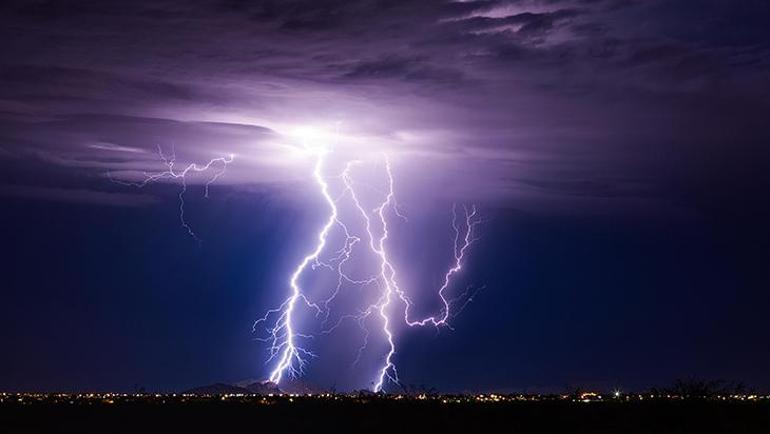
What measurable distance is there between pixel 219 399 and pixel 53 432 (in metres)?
6.86

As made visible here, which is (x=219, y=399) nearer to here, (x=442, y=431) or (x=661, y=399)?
(x=442, y=431)

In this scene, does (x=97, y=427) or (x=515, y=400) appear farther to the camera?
(x=515, y=400)

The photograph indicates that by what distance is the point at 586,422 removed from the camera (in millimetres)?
37406

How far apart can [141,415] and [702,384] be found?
16.6 m

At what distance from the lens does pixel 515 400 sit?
42344 millimetres

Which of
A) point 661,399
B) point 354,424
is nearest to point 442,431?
point 354,424

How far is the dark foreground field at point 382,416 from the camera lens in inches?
1452

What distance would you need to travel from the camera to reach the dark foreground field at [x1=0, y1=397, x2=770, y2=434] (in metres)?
36.9

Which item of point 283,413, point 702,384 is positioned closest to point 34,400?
Answer: point 283,413

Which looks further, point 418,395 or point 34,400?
point 418,395

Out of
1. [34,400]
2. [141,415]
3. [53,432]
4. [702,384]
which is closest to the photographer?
[53,432]

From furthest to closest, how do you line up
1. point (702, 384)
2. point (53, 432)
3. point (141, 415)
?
point (702, 384) → point (141, 415) → point (53, 432)

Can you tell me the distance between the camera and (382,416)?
38.4 metres

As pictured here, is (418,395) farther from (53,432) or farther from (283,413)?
(53,432)
